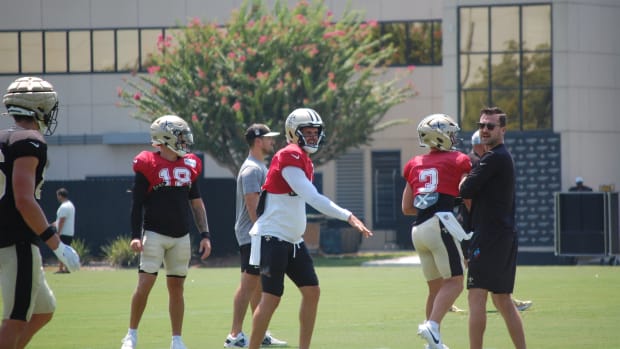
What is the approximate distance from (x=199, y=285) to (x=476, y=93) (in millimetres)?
14199

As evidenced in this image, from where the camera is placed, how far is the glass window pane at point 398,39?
42656 millimetres

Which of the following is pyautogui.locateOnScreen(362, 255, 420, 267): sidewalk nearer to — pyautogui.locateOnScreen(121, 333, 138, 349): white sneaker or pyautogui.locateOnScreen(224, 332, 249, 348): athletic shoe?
pyautogui.locateOnScreen(224, 332, 249, 348): athletic shoe

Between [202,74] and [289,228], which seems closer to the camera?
[289,228]

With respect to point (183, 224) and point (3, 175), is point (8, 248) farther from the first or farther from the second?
point (183, 224)

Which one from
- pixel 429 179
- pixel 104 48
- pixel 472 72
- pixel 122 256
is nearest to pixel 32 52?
pixel 104 48

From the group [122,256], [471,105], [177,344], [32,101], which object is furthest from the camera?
[471,105]

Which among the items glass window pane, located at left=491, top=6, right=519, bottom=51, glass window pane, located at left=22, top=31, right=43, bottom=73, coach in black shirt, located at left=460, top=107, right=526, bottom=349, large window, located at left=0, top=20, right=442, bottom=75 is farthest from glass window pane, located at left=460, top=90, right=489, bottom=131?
coach in black shirt, located at left=460, top=107, right=526, bottom=349

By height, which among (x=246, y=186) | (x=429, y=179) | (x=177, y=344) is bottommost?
(x=177, y=344)

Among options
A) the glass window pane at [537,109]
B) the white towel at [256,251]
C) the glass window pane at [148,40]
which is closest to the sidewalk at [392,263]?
the glass window pane at [537,109]

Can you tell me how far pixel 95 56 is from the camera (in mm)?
45375

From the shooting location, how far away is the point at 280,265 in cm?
1030

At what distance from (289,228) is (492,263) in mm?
1738

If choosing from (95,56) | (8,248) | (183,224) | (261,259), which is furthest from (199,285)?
(95,56)

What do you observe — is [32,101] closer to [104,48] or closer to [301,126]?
[301,126]
